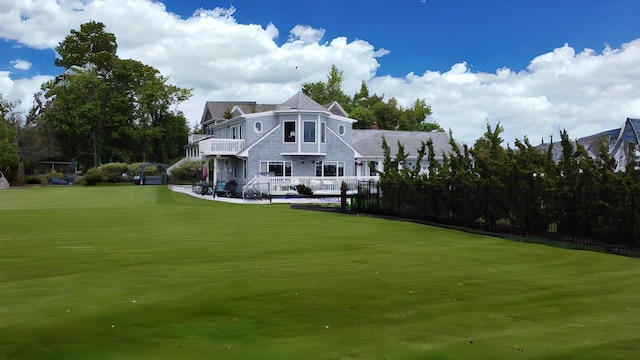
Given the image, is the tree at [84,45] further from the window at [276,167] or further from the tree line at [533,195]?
the tree line at [533,195]

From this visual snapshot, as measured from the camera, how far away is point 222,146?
40531mm

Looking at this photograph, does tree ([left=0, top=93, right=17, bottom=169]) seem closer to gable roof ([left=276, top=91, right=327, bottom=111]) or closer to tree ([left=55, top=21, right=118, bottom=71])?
tree ([left=55, top=21, right=118, bottom=71])

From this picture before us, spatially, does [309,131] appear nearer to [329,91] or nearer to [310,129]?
[310,129]

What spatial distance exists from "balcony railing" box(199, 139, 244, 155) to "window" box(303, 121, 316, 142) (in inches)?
195

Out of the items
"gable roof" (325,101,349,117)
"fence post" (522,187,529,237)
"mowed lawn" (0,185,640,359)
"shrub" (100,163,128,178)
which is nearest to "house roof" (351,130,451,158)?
"gable roof" (325,101,349,117)

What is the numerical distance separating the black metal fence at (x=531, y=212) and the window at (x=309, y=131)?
17007mm

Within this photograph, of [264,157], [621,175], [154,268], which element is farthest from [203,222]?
[264,157]

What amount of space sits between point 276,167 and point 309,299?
107 ft

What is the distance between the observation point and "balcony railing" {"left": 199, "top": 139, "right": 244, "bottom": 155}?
132 feet

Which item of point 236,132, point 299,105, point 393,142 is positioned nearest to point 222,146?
point 236,132

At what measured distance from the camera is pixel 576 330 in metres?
6.41

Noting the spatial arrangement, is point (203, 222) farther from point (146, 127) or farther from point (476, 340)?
point (146, 127)

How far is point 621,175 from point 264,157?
27.2m

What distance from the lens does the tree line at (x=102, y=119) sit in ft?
215
